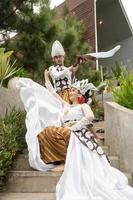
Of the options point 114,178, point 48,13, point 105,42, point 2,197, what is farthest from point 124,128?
point 105,42

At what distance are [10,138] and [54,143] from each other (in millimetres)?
506

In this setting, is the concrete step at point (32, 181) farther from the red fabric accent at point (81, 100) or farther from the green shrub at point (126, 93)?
the green shrub at point (126, 93)

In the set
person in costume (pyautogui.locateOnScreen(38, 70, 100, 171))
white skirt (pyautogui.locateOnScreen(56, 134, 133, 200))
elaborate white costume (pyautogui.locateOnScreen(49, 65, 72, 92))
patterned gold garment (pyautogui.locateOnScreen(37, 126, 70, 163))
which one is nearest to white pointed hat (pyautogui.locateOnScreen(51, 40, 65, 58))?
elaborate white costume (pyautogui.locateOnScreen(49, 65, 72, 92))

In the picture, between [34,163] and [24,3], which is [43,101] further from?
[24,3]

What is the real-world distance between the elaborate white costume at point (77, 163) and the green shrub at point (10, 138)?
0.67 ft

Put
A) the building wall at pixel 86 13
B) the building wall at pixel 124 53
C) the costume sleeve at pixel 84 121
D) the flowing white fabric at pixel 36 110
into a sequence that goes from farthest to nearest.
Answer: the building wall at pixel 124 53 → the building wall at pixel 86 13 → the flowing white fabric at pixel 36 110 → the costume sleeve at pixel 84 121

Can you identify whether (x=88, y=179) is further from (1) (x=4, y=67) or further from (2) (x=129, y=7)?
(2) (x=129, y=7)

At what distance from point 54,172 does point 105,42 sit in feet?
32.2

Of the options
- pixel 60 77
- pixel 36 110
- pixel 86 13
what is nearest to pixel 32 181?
pixel 36 110

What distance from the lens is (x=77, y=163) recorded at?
4.60 m

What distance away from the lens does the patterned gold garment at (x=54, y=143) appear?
5070 millimetres

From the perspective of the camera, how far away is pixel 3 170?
4.71 metres

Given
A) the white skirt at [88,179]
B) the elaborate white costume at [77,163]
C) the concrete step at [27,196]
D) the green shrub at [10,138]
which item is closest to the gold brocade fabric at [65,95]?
the elaborate white costume at [77,163]

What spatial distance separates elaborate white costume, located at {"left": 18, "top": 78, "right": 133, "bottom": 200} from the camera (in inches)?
170
